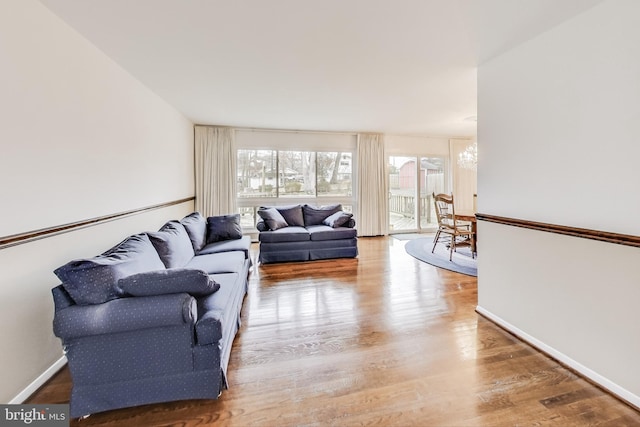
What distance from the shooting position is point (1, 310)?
1418mm

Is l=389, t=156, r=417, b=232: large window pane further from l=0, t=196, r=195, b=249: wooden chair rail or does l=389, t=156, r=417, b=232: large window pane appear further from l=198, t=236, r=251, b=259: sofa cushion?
l=0, t=196, r=195, b=249: wooden chair rail

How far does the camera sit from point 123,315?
4.58 ft

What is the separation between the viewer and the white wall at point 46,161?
1.47 meters

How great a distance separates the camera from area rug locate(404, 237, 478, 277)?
3807 mm

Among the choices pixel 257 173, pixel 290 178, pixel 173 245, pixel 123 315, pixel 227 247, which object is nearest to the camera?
pixel 123 315

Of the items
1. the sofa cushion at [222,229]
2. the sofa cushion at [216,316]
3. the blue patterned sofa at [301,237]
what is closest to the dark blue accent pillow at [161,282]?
the sofa cushion at [216,316]

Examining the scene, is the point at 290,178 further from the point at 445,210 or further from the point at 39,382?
the point at 39,382

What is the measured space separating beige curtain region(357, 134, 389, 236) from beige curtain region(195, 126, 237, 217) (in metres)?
2.75

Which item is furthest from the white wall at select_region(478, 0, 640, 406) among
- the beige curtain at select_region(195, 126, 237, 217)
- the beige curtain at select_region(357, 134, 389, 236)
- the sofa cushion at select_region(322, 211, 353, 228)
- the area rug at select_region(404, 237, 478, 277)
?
the beige curtain at select_region(195, 126, 237, 217)

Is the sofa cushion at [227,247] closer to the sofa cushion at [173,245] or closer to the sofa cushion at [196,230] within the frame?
the sofa cushion at [196,230]

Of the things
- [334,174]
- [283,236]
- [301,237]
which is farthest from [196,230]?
[334,174]

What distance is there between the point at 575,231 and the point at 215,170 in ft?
17.5

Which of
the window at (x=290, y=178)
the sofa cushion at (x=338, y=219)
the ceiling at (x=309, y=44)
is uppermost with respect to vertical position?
the ceiling at (x=309, y=44)

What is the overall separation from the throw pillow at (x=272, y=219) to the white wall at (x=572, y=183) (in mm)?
3059
